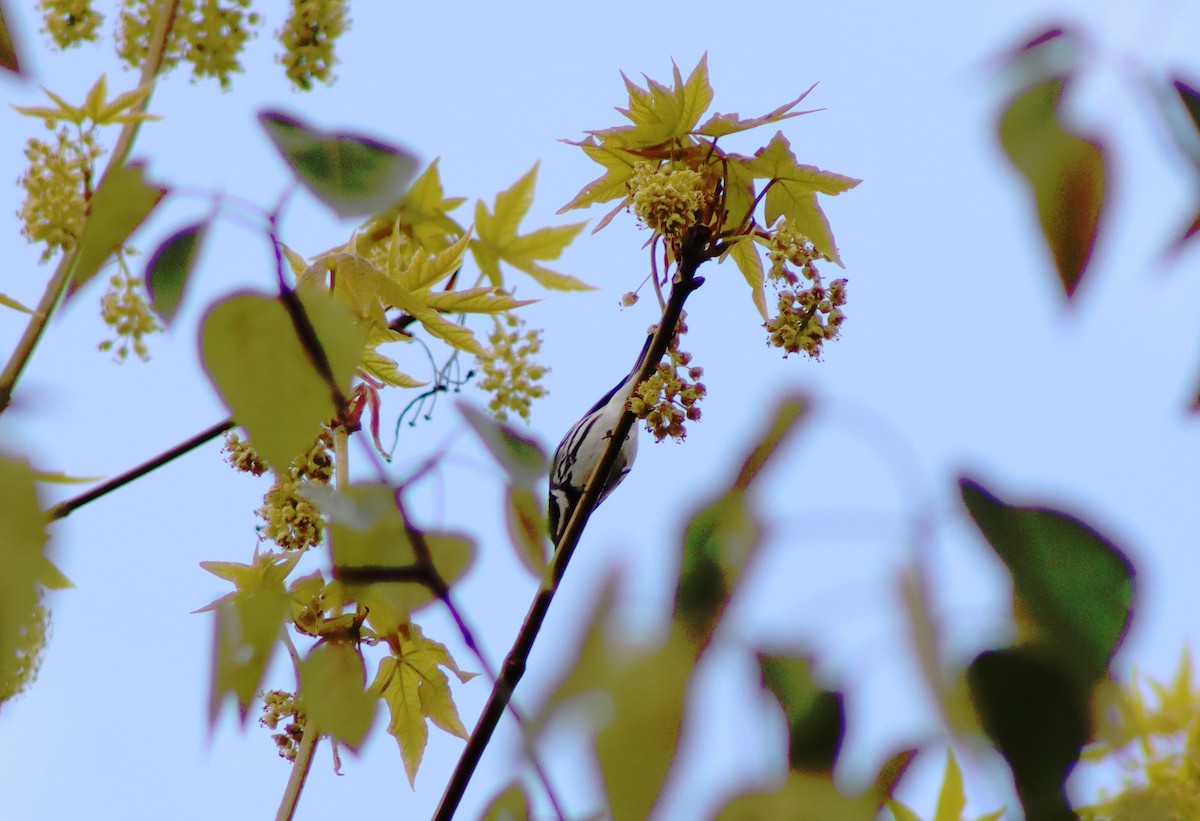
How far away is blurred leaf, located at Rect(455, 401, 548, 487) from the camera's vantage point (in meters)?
0.49

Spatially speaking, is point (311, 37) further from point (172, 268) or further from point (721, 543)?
point (721, 543)

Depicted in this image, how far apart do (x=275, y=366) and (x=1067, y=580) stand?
0.96 feet

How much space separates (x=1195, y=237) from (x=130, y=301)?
2.43 feet

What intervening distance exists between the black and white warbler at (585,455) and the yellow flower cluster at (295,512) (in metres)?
0.58

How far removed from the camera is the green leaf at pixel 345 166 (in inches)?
17.4

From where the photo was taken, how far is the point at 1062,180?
0.35m

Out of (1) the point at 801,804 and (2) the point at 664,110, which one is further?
(2) the point at 664,110

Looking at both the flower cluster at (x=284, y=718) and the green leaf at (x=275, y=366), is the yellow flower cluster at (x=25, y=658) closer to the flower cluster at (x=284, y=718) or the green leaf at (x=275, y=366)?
the green leaf at (x=275, y=366)

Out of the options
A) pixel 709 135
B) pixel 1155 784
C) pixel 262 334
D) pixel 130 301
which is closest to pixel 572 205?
pixel 709 135

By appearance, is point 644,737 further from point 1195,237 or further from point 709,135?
point 709,135

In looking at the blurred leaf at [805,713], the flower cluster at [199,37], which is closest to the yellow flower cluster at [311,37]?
the flower cluster at [199,37]

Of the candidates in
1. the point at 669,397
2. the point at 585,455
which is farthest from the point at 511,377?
the point at 585,455

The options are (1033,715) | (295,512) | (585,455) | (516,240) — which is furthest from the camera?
(585,455)

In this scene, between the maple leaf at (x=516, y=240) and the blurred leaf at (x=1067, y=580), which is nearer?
the blurred leaf at (x=1067, y=580)
